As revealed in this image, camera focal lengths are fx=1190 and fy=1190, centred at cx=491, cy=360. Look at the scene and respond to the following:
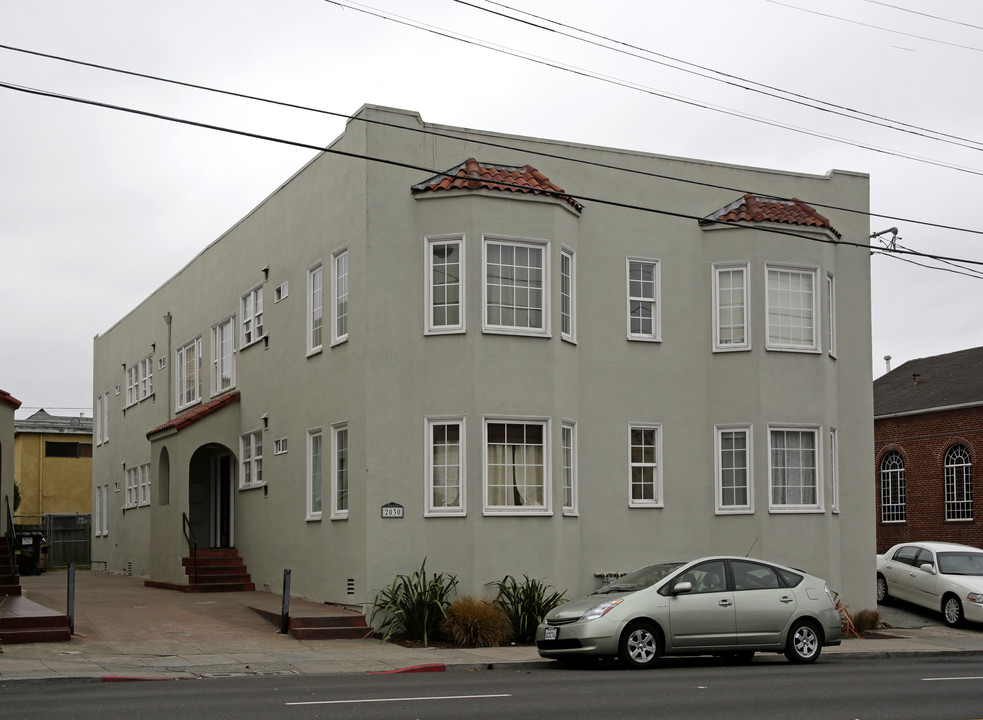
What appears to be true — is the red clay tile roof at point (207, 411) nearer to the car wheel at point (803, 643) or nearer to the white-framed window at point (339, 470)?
the white-framed window at point (339, 470)

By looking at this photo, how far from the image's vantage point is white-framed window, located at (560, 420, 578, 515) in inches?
840

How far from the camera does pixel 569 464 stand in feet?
70.7

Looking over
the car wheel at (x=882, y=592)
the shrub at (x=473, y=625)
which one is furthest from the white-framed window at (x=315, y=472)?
the car wheel at (x=882, y=592)

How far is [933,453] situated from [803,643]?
25.7 m

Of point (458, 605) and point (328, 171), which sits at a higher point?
point (328, 171)

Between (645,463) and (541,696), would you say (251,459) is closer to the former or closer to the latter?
(645,463)

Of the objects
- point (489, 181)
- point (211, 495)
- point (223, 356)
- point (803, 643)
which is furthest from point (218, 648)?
point (223, 356)

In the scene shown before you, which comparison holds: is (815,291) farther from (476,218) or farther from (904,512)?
(904,512)

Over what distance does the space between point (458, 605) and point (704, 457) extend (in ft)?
20.8

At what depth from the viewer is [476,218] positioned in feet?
68.0

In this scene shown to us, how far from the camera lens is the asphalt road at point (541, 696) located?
11383 millimetres

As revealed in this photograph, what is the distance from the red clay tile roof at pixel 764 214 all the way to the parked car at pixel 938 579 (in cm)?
714

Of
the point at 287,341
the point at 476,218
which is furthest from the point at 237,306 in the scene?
the point at 476,218

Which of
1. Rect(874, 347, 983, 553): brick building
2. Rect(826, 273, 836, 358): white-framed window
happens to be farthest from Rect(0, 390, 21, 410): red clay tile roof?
Rect(874, 347, 983, 553): brick building
